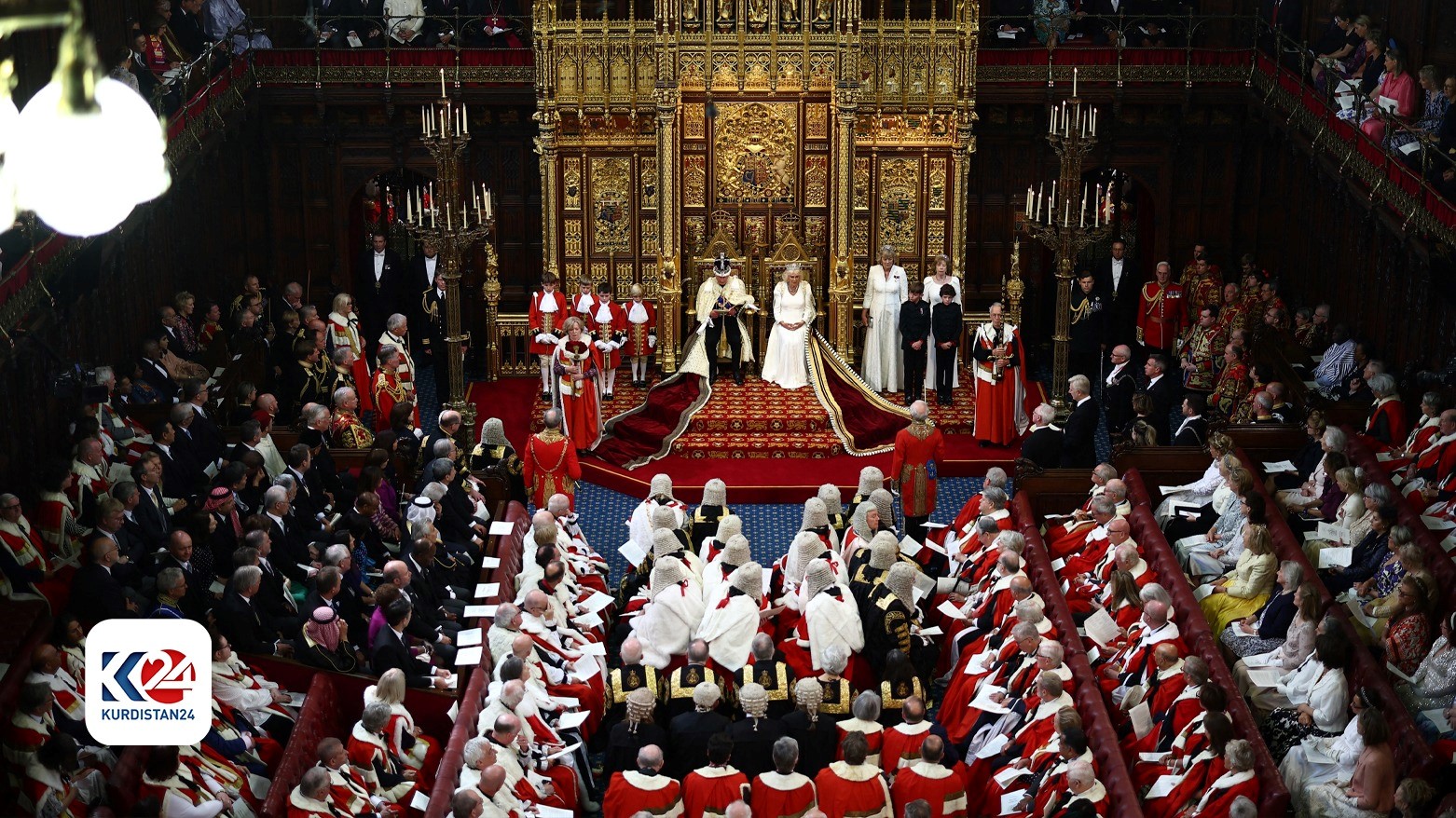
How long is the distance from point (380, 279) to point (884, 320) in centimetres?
624

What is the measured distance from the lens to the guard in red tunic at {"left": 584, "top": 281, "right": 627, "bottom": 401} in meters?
20.7

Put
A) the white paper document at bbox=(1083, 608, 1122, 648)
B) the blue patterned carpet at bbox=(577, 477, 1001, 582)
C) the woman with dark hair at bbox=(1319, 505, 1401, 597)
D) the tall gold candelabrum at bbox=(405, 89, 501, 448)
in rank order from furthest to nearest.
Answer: the tall gold candelabrum at bbox=(405, 89, 501, 448), the blue patterned carpet at bbox=(577, 477, 1001, 582), the woman with dark hair at bbox=(1319, 505, 1401, 597), the white paper document at bbox=(1083, 608, 1122, 648)

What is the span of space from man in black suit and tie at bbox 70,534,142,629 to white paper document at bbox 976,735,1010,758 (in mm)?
6240

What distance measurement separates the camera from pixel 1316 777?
1193 centimetres

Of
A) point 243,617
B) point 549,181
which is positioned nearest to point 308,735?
point 243,617

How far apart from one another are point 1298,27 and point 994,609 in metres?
11.2

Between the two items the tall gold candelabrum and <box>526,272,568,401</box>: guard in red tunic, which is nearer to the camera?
the tall gold candelabrum

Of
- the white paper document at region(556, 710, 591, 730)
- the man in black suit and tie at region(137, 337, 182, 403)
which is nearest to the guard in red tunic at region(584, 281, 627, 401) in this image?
the man in black suit and tie at region(137, 337, 182, 403)

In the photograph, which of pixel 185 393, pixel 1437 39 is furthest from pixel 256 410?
pixel 1437 39

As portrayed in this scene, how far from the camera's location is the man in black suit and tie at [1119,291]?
2241 cm

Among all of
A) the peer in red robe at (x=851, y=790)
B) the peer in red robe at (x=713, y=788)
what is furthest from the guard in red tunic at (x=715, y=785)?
the peer in red robe at (x=851, y=790)

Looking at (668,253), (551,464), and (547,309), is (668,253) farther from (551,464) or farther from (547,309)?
(551,464)

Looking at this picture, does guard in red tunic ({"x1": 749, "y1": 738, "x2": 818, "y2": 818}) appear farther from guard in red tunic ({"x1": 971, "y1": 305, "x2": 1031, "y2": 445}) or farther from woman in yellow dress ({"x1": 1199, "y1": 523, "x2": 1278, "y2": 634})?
guard in red tunic ({"x1": 971, "y1": 305, "x2": 1031, "y2": 445})

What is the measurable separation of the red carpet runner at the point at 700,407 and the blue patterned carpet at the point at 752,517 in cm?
65
